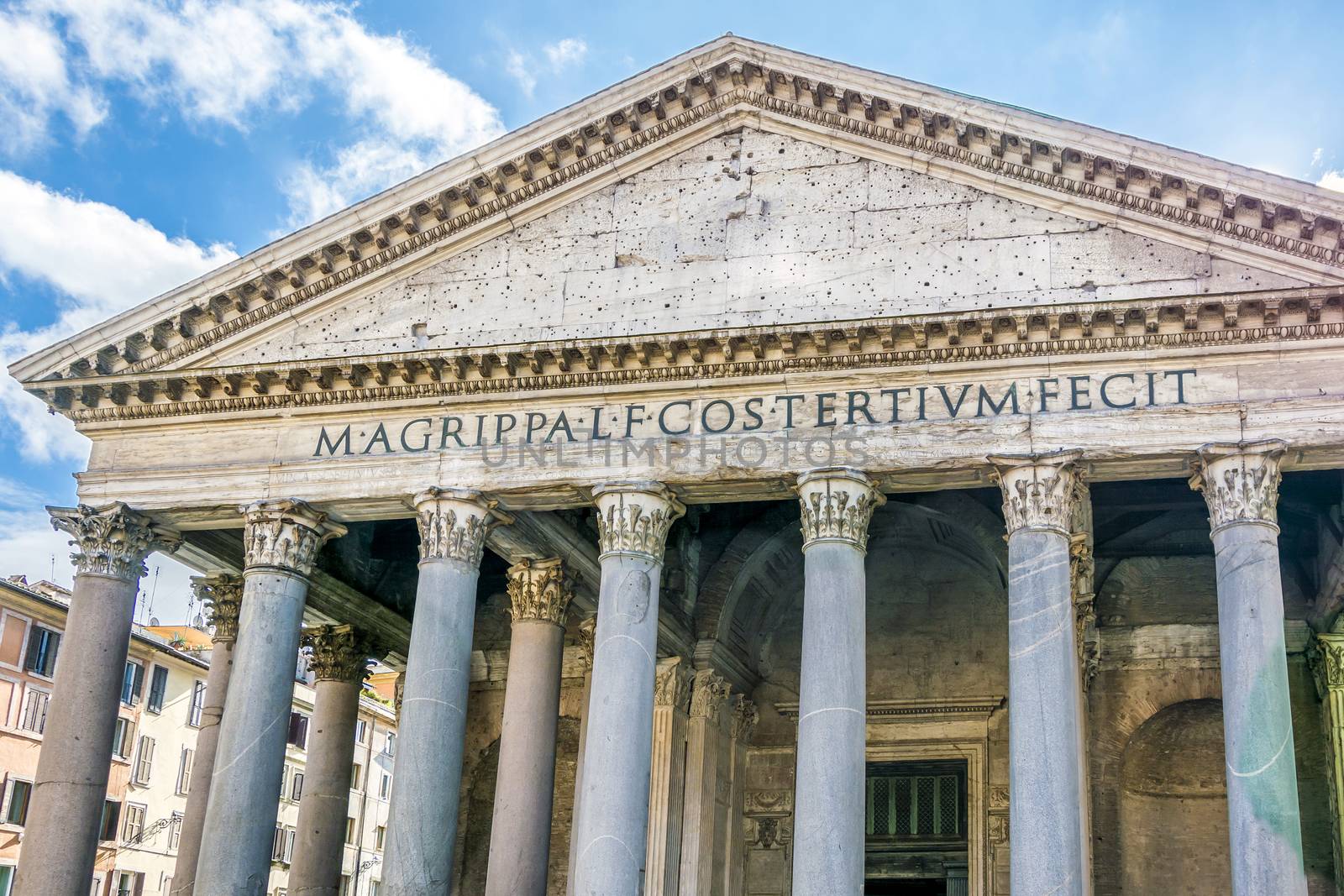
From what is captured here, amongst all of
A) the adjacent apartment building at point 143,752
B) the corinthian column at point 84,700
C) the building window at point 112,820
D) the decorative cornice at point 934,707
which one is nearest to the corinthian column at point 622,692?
the corinthian column at point 84,700

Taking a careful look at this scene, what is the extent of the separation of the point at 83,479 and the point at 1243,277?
12340 mm

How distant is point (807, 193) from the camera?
16.5 metres

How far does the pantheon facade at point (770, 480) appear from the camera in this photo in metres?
14.2

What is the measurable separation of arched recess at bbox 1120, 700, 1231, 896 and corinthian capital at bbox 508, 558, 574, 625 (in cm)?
725

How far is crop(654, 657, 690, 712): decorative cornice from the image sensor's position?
19.2 meters

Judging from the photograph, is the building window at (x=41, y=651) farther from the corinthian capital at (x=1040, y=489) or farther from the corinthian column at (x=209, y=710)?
the corinthian capital at (x=1040, y=489)

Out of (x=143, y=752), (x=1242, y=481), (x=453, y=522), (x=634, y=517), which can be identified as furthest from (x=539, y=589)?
(x=143, y=752)

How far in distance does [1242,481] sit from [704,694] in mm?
7885

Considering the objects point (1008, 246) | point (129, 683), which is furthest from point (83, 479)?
point (129, 683)

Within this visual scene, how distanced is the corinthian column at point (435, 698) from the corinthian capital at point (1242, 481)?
7.07 metres

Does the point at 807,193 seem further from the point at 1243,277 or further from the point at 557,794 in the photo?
the point at 557,794

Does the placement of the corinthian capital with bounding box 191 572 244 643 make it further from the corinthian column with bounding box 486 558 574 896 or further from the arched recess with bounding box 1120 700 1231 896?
the arched recess with bounding box 1120 700 1231 896

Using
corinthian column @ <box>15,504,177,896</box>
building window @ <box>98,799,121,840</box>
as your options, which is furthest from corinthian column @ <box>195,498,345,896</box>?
building window @ <box>98,799,121,840</box>

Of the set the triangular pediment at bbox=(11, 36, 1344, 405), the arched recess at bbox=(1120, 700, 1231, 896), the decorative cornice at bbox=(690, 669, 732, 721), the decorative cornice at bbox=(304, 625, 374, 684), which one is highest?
the triangular pediment at bbox=(11, 36, 1344, 405)
